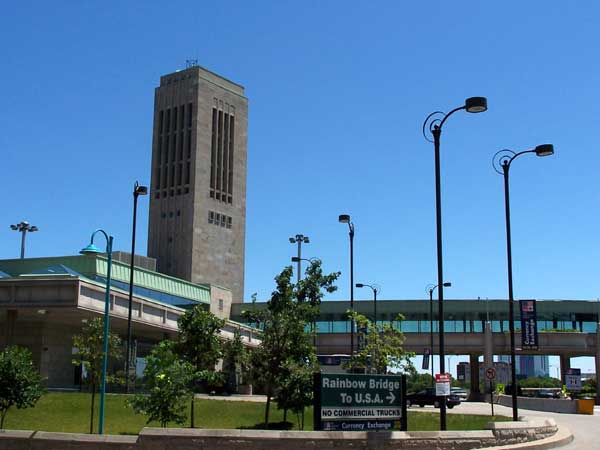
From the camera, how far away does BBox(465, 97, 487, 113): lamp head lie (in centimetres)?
2197

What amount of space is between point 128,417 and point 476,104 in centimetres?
1957

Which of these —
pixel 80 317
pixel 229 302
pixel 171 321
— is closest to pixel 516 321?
pixel 229 302

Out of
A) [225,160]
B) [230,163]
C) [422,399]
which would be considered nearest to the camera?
[422,399]

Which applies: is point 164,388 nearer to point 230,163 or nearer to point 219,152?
point 219,152

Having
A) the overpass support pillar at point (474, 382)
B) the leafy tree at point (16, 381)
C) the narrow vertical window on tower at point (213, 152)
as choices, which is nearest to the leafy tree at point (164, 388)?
the leafy tree at point (16, 381)

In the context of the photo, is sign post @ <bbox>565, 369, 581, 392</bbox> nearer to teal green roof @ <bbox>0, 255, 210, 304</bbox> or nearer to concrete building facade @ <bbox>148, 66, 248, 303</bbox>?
teal green roof @ <bbox>0, 255, 210, 304</bbox>

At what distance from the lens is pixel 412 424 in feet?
98.2

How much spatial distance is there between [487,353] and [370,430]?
53.9 metres

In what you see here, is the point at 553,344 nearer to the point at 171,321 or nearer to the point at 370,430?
the point at 171,321

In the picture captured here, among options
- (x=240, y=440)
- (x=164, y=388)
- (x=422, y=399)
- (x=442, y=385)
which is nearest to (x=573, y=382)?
(x=422, y=399)

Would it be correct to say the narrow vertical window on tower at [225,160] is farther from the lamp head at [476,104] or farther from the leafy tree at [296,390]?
the lamp head at [476,104]

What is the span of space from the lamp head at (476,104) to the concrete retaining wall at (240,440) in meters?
9.01

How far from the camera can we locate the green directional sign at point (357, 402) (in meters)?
19.7

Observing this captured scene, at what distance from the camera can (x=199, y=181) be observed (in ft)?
316
